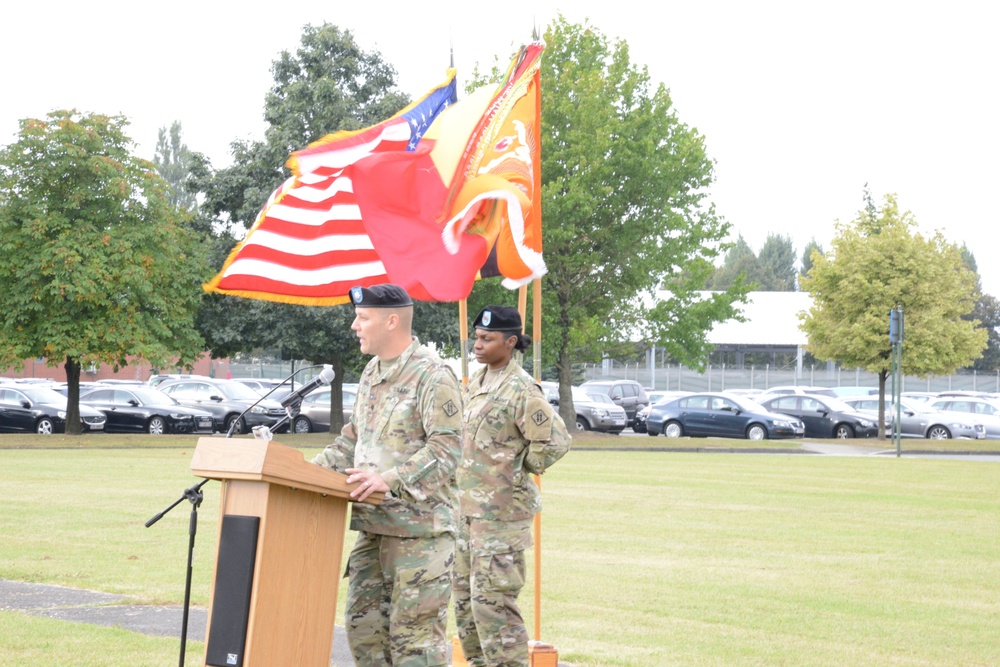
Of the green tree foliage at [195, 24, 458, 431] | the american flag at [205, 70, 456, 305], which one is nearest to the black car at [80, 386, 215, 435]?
the green tree foliage at [195, 24, 458, 431]

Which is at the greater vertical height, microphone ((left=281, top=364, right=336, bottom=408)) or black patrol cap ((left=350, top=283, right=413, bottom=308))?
black patrol cap ((left=350, top=283, right=413, bottom=308))

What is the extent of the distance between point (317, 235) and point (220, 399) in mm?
31081

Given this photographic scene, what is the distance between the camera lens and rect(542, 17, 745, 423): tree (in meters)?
37.3

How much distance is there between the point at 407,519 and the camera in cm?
566

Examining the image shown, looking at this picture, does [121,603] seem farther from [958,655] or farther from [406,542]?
[958,655]

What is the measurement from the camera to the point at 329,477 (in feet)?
16.5

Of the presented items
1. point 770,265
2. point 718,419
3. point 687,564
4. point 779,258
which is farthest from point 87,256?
point 779,258

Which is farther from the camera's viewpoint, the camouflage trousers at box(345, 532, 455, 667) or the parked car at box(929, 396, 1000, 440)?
the parked car at box(929, 396, 1000, 440)

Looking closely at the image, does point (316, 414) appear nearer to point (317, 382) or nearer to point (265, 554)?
point (317, 382)

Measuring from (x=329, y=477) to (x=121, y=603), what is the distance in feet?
16.9

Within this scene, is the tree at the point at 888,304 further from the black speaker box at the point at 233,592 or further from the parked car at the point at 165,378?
the black speaker box at the point at 233,592

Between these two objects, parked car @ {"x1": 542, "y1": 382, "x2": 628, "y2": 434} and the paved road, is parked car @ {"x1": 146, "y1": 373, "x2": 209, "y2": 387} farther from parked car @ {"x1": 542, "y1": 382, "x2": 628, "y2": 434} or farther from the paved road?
the paved road

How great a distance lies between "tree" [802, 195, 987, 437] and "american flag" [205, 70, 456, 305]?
107ft

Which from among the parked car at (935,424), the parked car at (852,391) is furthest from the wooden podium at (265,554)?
the parked car at (852,391)
